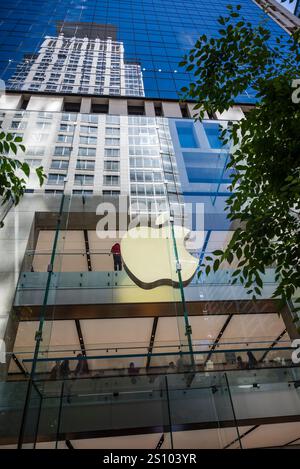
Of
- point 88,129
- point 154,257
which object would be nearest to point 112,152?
point 88,129

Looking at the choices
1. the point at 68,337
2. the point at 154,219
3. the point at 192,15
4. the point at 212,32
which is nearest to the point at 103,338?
the point at 68,337

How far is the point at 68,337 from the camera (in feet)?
25.2

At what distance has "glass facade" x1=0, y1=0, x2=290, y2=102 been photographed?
55.1ft

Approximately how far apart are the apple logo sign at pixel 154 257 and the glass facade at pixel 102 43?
11.0 meters

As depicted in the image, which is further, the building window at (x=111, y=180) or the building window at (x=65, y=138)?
the building window at (x=65, y=138)

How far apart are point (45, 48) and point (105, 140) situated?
→ 1183cm

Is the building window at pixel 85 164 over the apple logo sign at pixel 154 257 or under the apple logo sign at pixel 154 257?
over

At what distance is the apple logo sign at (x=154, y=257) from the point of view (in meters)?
7.34

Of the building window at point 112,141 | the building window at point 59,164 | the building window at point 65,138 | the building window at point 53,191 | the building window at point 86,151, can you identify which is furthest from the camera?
the building window at point 112,141

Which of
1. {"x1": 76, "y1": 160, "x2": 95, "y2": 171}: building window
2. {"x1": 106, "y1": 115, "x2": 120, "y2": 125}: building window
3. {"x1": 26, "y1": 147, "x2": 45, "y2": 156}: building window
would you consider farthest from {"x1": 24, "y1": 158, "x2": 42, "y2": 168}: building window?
{"x1": 106, "y1": 115, "x2": 120, "y2": 125}: building window

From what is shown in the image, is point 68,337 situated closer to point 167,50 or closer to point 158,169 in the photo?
point 158,169

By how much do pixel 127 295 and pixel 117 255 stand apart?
1269 millimetres

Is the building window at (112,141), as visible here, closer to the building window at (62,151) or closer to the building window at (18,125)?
the building window at (62,151)

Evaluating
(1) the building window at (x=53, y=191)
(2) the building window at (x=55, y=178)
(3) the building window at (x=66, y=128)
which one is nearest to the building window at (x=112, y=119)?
(3) the building window at (x=66, y=128)
